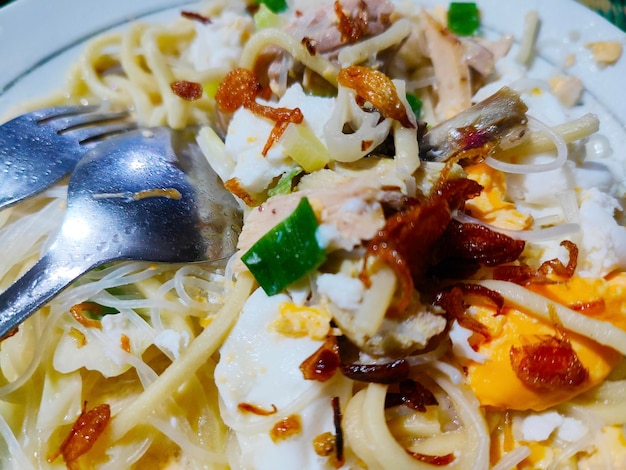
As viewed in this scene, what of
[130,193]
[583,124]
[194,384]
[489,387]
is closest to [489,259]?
[489,387]

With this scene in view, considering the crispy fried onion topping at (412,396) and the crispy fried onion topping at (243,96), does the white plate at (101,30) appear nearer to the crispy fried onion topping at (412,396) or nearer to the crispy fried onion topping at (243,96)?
the crispy fried onion topping at (243,96)

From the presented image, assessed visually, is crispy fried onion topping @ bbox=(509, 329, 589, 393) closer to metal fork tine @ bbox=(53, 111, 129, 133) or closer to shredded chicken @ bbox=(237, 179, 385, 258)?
shredded chicken @ bbox=(237, 179, 385, 258)

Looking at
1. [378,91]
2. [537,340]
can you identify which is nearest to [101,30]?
[378,91]

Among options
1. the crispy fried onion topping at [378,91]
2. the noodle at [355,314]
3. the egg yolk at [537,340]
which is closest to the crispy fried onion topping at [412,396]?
the noodle at [355,314]

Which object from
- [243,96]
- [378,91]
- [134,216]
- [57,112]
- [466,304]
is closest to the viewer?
[466,304]

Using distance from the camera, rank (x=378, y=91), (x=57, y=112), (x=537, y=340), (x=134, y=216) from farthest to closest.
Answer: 1. (x=57, y=112)
2. (x=134, y=216)
3. (x=378, y=91)
4. (x=537, y=340)

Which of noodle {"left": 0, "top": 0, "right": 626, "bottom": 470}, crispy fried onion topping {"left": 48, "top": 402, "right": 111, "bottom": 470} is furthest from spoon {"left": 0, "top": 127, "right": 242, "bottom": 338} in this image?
crispy fried onion topping {"left": 48, "top": 402, "right": 111, "bottom": 470}

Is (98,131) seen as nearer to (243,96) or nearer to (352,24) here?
(243,96)
